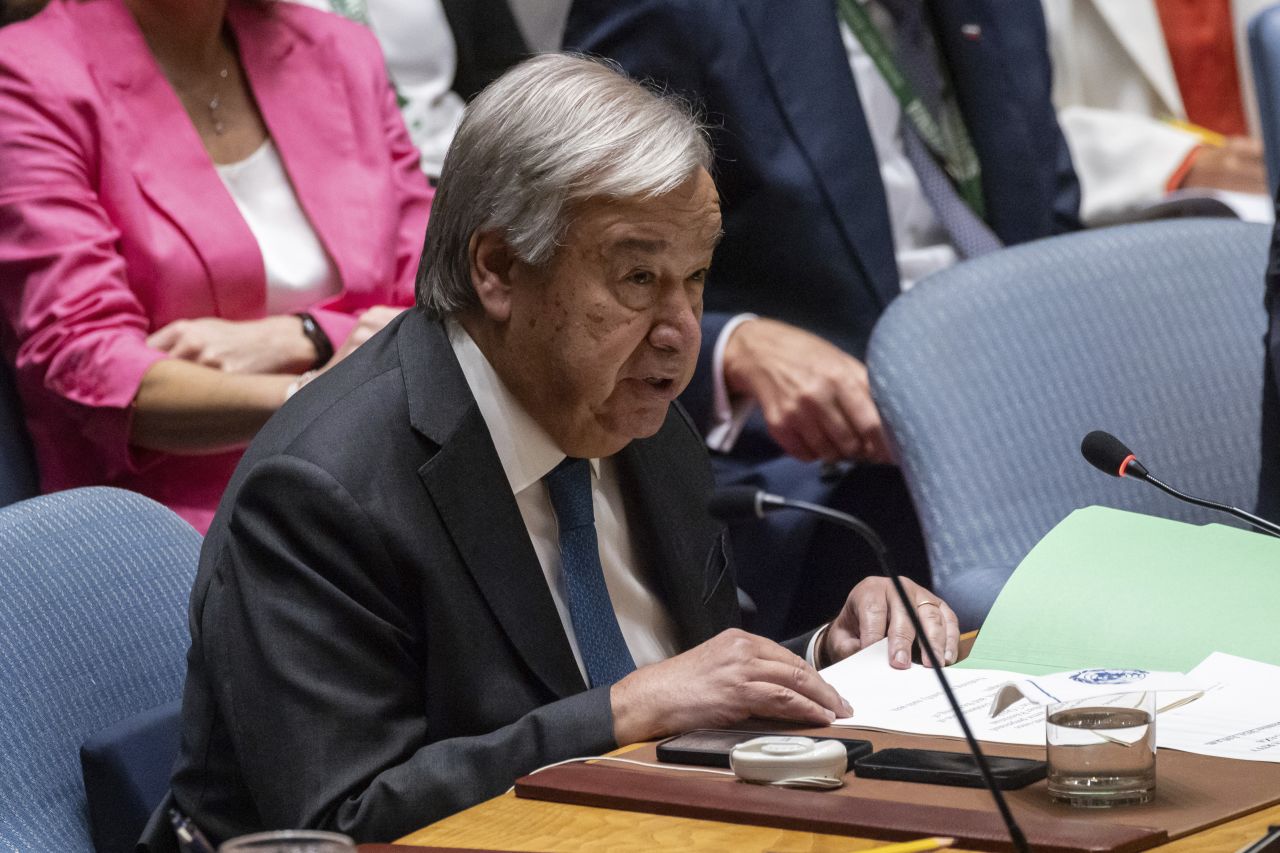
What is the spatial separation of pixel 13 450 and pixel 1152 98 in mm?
2671

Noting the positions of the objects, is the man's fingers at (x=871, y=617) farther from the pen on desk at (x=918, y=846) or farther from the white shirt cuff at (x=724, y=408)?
the white shirt cuff at (x=724, y=408)

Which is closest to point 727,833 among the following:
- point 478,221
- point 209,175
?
point 478,221

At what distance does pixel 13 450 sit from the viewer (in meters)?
2.70

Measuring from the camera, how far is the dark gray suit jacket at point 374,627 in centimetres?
162

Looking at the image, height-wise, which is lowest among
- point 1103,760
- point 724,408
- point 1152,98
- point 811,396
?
point 724,408

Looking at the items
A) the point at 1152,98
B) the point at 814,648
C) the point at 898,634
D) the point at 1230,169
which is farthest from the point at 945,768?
the point at 1152,98

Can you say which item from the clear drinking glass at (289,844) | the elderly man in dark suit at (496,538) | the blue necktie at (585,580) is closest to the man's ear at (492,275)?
the elderly man in dark suit at (496,538)

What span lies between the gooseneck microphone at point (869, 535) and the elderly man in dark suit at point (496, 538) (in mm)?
277

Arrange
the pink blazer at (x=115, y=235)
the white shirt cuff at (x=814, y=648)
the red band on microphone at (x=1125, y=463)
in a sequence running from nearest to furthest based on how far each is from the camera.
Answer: the red band on microphone at (x=1125, y=463), the white shirt cuff at (x=814, y=648), the pink blazer at (x=115, y=235)

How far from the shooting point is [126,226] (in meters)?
2.68

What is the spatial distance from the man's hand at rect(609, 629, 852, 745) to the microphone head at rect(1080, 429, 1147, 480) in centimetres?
35

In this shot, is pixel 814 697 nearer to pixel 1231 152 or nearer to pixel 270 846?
pixel 270 846

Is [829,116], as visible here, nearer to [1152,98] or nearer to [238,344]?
[238,344]

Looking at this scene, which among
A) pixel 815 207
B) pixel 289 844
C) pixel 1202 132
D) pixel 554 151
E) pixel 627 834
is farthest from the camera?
pixel 1202 132
